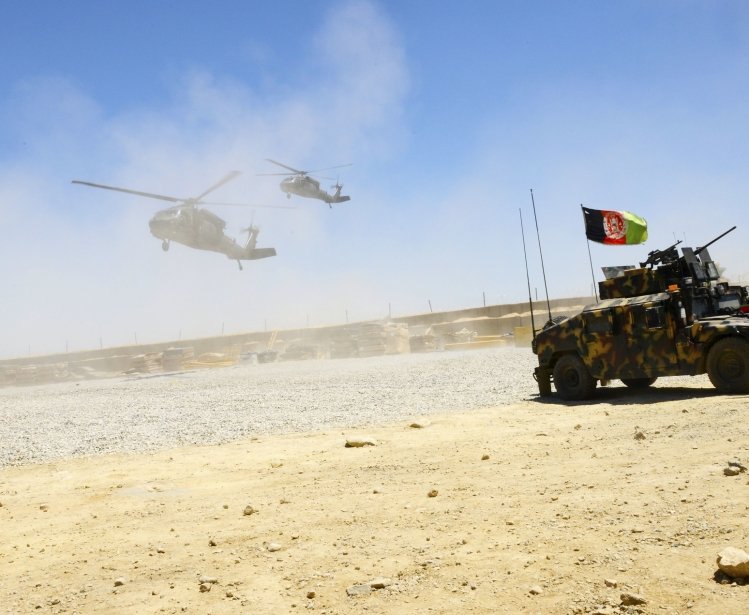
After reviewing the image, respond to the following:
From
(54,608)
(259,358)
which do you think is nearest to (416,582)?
(54,608)

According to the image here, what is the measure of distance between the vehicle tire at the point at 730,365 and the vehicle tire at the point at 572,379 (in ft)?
6.77

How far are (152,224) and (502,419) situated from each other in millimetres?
24687

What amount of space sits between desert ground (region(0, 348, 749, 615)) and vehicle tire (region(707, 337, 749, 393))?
4.58 feet

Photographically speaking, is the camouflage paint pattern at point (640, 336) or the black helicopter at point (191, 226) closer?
the camouflage paint pattern at point (640, 336)

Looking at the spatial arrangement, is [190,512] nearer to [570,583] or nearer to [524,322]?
[570,583]

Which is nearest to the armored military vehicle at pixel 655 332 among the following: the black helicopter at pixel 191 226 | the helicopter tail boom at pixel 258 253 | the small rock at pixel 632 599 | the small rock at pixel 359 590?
the small rock at pixel 632 599

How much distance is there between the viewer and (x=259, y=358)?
122 feet

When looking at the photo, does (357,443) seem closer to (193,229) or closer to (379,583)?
(379,583)

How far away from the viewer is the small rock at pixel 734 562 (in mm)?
3215

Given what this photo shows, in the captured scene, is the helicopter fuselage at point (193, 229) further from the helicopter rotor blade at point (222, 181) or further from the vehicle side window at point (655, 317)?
the vehicle side window at point (655, 317)

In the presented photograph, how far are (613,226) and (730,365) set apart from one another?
6.84 meters

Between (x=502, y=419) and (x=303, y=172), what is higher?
(x=303, y=172)

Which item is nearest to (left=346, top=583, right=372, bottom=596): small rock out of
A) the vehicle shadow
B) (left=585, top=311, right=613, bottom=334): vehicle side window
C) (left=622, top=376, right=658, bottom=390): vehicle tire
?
the vehicle shadow

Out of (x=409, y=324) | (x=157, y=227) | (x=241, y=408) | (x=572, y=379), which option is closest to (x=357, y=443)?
(x=572, y=379)
